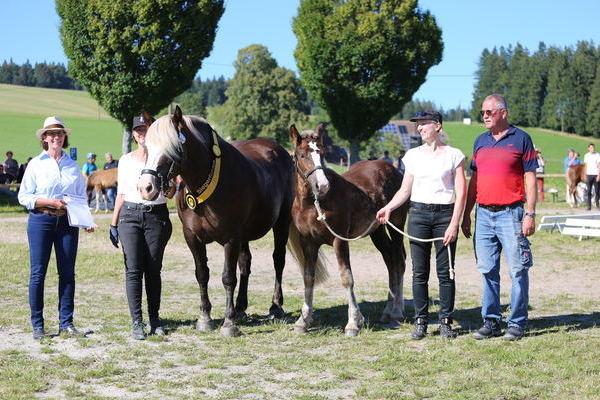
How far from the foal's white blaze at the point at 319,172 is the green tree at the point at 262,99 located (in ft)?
199

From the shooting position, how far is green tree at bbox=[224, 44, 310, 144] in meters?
68.4

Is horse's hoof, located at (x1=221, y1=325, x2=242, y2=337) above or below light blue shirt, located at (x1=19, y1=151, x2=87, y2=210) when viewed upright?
below

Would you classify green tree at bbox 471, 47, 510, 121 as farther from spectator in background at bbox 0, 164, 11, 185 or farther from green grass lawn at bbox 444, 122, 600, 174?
spectator in background at bbox 0, 164, 11, 185

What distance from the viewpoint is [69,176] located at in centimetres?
668

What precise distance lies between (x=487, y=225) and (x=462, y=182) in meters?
0.57

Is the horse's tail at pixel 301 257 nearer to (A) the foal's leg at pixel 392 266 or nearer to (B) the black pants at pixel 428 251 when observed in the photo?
(A) the foal's leg at pixel 392 266

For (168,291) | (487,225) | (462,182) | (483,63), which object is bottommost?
(168,291)

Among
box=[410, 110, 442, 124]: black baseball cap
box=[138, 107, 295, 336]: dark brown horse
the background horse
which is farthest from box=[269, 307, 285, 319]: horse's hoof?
the background horse

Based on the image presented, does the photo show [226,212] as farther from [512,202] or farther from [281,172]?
[512,202]

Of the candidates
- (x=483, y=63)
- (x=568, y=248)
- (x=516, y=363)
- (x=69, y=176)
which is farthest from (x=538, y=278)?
(x=483, y=63)

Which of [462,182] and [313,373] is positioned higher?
[462,182]

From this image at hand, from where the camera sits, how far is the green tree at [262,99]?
6844cm

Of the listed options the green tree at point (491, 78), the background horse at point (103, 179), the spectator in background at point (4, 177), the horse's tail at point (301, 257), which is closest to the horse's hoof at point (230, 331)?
the horse's tail at point (301, 257)

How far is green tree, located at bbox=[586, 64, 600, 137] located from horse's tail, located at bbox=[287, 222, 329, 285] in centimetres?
9754
